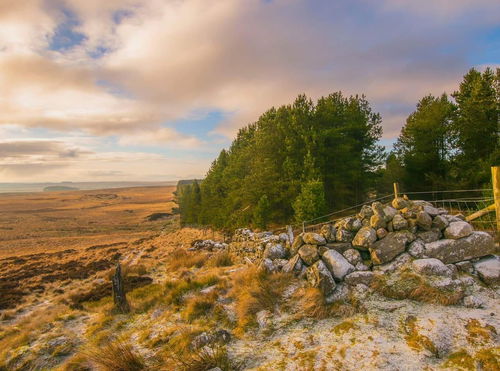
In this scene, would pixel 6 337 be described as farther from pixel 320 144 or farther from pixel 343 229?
pixel 320 144

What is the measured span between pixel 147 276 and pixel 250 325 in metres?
10.9

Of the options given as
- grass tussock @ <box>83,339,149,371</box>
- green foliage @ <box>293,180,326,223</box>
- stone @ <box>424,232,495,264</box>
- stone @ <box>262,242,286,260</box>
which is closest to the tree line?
green foliage @ <box>293,180,326,223</box>

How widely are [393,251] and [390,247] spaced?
134mm

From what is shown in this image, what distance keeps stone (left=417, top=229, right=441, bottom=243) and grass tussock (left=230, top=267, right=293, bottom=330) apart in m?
4.17

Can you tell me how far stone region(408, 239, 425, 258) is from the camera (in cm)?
740

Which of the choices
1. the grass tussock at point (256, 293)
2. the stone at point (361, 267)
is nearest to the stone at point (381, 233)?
the stone at point (361, 267)

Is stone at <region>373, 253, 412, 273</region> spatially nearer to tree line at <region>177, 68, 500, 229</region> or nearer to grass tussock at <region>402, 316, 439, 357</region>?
grass tussock at <region>402, 316, 439, 357</region>

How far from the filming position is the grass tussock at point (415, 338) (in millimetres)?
4761

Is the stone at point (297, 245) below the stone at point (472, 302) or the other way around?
the other way around

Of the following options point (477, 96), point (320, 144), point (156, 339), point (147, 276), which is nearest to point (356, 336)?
point (156, 339)

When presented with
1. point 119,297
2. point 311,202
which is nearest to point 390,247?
point 119,297

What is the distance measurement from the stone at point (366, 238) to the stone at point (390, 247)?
158 millimetres

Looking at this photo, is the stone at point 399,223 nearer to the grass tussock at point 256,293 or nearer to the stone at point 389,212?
the stone at point 389,212

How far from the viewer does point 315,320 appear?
622 centimetres
